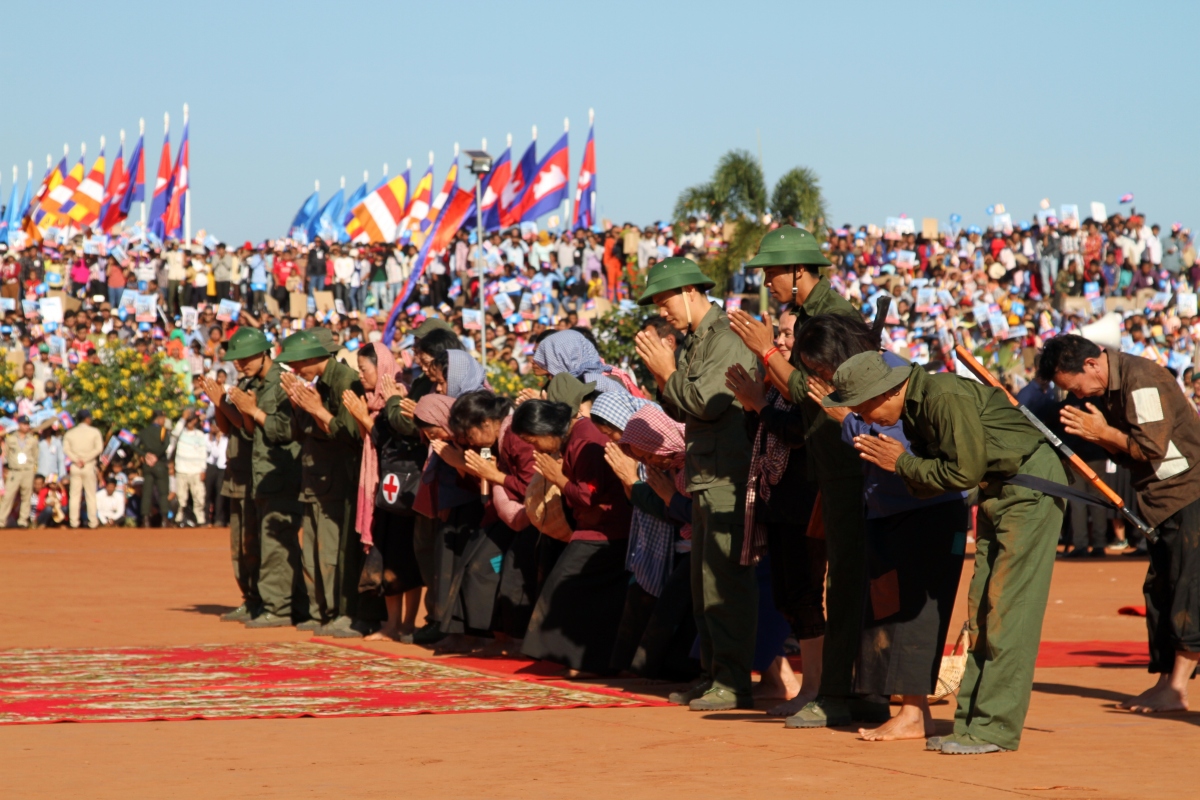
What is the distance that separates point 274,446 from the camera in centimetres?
1179

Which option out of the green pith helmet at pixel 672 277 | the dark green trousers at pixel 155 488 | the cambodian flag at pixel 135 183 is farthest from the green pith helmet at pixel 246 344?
the cambodian flag at pixel 135 183

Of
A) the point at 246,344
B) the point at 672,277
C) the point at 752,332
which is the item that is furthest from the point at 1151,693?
the point at 246,344

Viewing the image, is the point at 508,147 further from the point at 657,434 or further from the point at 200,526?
the point at 657,434

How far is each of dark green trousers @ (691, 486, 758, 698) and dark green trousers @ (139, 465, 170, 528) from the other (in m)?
19.8

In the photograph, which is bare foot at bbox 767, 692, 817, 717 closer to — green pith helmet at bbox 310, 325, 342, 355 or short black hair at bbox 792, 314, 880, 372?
short black hair at bbox 792, 314, 880, 372

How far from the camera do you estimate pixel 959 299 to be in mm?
31750

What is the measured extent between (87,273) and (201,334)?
575cm

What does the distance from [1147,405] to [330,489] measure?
19.0 feet

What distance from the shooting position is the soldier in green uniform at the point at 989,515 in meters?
5.83

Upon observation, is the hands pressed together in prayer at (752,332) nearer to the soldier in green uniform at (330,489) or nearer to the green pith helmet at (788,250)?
the green pith helmet at (788,250)

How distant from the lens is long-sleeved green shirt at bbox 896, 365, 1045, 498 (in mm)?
5711

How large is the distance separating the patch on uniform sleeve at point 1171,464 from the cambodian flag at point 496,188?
3761 cm

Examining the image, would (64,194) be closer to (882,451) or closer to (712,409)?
(712,409)

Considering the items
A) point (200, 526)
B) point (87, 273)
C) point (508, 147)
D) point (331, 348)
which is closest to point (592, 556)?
point (331, 348)
